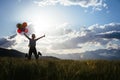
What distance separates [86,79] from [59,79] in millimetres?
720

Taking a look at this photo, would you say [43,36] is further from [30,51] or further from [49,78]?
[49,78]

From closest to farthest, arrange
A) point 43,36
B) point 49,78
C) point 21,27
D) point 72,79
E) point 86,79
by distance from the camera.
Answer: point 72,79, point 49,78, point 86,79, point 21,27, point 43,36

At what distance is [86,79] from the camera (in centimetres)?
443

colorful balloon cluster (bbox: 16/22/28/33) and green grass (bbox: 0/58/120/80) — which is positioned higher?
colorful balloon cluster (bbox: 16/22/28/33)

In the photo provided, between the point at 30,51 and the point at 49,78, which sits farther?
the point at 30,51

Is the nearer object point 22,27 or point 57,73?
point 57,73

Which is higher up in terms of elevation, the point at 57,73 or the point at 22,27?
the point at 22,27

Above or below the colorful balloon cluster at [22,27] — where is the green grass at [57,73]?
below

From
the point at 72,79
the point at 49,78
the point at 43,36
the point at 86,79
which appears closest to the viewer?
the point at 72,79

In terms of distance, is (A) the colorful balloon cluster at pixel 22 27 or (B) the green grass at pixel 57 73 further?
(A) the colorful balloon cluster at pixel 22 27

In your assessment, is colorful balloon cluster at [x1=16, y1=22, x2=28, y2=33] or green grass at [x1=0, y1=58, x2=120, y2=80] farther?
colorful balloon cluster at [x1=16, y1=22, x2=28, y2=33]

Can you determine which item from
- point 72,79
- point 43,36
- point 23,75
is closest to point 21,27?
point 43,36

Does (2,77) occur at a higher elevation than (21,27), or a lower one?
lower

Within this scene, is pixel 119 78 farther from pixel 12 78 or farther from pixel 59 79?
pixel 12 78
